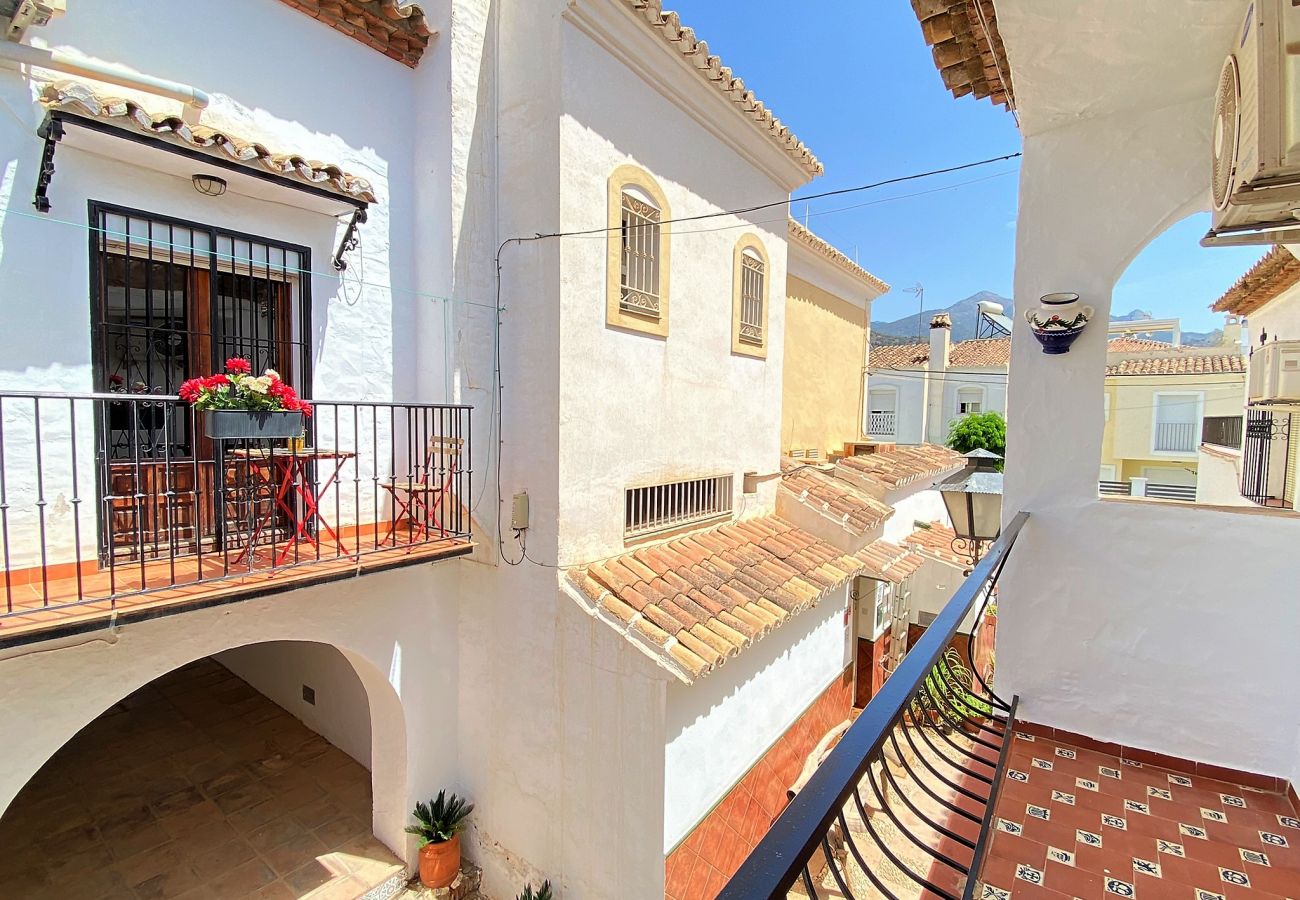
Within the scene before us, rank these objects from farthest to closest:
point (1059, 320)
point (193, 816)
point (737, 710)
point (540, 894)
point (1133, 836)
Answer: point (193, 816), point (737, 710), point (540, 894), point (1059, 320), point (1133, 836)

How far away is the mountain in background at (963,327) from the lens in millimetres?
29472

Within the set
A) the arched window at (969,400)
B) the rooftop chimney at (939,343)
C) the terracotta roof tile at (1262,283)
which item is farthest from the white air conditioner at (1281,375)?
the arched window at (969,400)

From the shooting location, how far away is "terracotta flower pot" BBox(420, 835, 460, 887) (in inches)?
253

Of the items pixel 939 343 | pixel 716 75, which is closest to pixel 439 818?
pixel 716 75

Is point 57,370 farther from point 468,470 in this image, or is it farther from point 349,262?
point 468,470

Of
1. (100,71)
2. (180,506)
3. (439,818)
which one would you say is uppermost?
(100,71)

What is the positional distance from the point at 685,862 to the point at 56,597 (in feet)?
18.2

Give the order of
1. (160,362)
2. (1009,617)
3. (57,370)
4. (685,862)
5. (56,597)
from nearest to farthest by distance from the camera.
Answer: (1009,617), (56,597), (57,370), (160,362), (685,862)

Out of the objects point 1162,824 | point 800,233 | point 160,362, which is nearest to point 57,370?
point 160,362

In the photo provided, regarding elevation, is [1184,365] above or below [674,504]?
above

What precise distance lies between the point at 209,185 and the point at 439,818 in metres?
6.69

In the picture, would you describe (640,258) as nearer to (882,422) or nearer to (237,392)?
(237,392)

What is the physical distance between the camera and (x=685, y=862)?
5.68m

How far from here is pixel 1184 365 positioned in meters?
19.3
